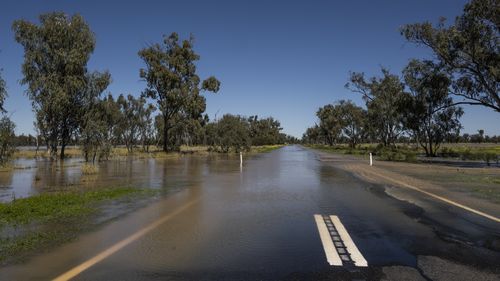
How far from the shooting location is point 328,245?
732cm

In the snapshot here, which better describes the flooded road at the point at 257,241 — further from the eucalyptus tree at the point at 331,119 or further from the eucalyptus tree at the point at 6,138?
the eucalyptus tree at the point at 331,119

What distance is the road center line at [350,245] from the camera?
625 cm

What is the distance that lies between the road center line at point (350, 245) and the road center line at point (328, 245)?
0.75ft

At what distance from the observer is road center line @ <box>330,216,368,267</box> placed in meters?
6.25

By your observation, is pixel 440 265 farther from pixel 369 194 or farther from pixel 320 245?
pixel 369 194

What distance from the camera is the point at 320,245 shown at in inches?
289

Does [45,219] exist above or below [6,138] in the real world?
below

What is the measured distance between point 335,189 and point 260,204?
5.05 metres

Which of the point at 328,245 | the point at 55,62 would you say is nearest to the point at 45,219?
the point at 328,245

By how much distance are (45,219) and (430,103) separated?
4715 centimetres

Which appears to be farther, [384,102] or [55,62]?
Answer: [384,102]

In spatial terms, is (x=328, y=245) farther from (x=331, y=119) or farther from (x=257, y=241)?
(x=331, y=119)

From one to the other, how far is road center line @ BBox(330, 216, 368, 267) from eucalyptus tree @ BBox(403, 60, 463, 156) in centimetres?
3374

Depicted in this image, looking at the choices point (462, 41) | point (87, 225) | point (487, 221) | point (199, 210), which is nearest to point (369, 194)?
point (487, 221)
